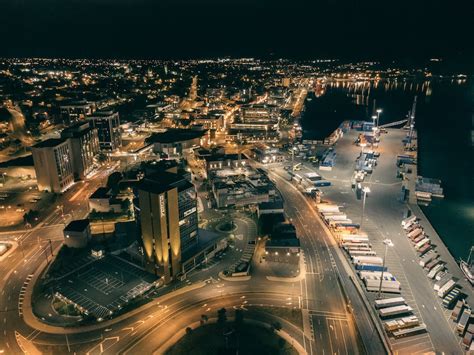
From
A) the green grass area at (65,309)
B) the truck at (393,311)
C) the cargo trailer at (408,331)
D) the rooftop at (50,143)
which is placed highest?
the rooftop at (50,143)

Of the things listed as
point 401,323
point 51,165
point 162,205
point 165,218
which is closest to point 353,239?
point 401,323

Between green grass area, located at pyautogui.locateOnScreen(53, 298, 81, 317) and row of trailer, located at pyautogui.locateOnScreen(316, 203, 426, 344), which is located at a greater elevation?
row of trailer, located at pyautogui.locateOnScreen(316, 203, 426, 344)

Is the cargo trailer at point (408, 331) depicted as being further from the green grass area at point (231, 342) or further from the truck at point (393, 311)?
the green grass area at point (231, 342)

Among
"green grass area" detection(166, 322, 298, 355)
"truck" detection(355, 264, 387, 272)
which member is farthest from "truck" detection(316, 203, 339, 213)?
"green grass area" detection(166, 322, 298, 355)

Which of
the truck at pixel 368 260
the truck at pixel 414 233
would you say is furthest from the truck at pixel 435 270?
the truck at pixel 414 233

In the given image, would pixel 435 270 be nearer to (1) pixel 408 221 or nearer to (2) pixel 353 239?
(2) pixel 353 239

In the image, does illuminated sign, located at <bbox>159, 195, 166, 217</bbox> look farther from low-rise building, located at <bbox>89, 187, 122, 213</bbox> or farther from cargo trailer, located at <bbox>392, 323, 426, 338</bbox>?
cargo trailer, located at <bbox>392, 323, 426, 338</bbox>
